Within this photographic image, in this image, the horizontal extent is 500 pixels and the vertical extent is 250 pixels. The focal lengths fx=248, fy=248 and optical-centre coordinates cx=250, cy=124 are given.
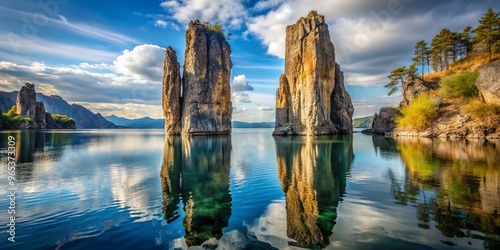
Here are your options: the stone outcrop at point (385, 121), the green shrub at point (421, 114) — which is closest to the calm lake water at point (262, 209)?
the green shrub at point (421, 114)

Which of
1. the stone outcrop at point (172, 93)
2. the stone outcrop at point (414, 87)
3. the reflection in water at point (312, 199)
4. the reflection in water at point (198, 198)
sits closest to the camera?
the reflection in water at point (312, 199)

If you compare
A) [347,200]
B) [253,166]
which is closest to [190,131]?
[253,166]

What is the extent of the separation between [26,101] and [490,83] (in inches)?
6986

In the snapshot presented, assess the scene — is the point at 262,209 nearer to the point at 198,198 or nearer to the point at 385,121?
the point at 198,198

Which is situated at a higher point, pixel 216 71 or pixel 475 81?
pixel 216 71

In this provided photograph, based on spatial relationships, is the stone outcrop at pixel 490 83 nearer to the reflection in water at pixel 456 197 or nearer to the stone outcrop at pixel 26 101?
the reflection in water at pixel 456 197

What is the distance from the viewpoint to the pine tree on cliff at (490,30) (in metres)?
53.5

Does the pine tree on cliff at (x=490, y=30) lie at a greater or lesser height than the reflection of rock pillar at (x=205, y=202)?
greater

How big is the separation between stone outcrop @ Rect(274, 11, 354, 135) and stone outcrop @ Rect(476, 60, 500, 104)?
3028 centimetres

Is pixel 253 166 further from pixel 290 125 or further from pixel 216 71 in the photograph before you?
pixel 216 71

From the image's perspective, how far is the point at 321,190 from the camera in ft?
39.4

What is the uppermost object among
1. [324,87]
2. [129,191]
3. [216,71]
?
[216,71]

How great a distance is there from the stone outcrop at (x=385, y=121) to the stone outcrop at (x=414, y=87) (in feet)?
12.0

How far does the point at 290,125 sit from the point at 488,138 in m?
40.1
